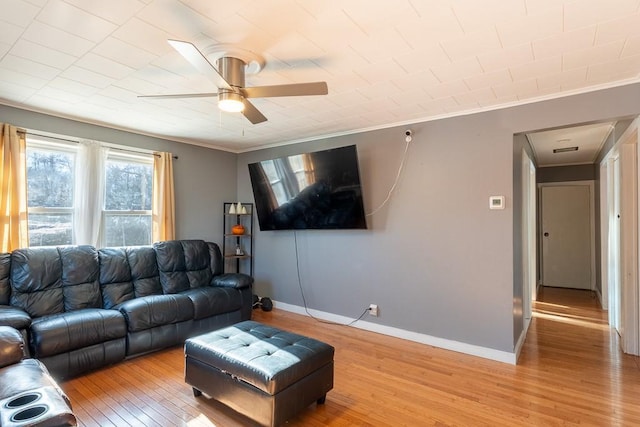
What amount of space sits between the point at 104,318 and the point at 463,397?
9.90ft

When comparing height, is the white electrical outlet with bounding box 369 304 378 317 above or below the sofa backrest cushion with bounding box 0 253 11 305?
below

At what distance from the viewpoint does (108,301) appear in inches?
133

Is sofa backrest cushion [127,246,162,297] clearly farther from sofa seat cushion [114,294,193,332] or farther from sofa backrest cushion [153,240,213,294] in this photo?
sofa seat cushion [114,294,193,332]

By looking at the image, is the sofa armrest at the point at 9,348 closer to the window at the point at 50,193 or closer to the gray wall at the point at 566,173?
the window at the point at 50,193

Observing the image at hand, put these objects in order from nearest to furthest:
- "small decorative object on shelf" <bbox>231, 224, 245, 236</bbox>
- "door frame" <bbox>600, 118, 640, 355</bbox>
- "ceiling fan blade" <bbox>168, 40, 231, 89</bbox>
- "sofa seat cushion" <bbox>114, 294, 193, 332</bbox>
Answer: "ceiling fan blade" <bbox>168, 40, 231, 89</bbox>, "sofa seat cushion" <bbox>114, 294, 193, 332</bbox>, "door frame" <bbox>600, 118, 640, 355</bbox>, "small decorative object on shelf" <bbox>231, 224, 245, 236</bbox>

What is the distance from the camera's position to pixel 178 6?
1.70 metres

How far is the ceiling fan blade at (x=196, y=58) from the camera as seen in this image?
1.63 m

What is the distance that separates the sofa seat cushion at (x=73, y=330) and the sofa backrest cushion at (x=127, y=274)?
38cm

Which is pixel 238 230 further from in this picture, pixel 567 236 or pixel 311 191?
pixel 567 236

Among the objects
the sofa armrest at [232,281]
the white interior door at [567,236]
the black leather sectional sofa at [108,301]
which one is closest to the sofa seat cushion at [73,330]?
the black leather sectional sofa at [108,301]

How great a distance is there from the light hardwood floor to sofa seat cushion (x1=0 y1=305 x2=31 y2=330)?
0.57 m

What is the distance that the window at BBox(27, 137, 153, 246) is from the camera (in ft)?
11.4

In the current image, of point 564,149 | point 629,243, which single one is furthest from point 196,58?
point 564,149

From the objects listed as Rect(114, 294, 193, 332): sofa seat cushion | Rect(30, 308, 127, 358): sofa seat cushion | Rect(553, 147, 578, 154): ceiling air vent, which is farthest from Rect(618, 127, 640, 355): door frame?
Rect(30, 308, 127, 358): sofa seat cushion
